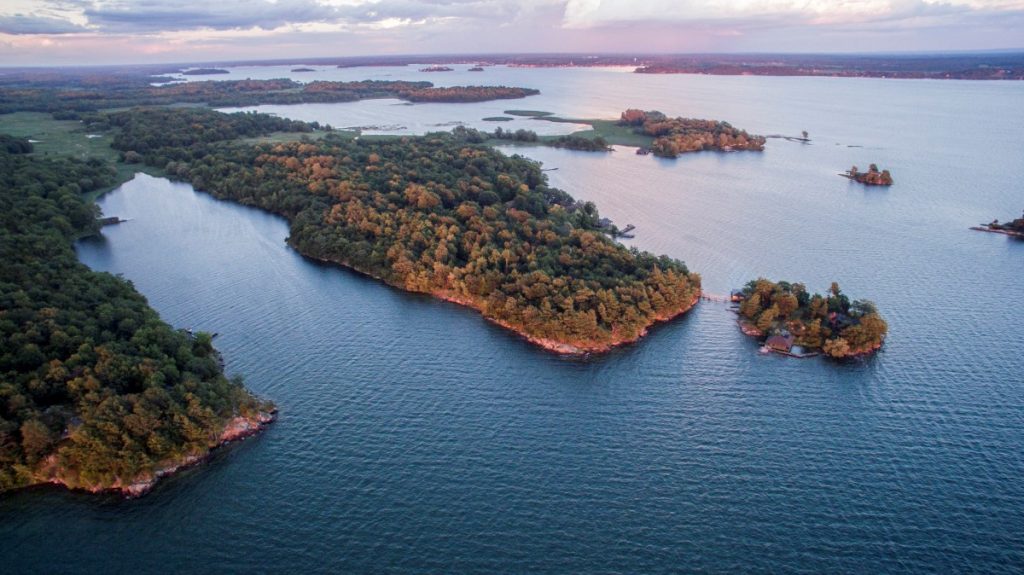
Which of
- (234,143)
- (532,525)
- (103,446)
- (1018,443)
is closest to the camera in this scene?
(532,525)

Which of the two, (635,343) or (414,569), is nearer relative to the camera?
(414,569)

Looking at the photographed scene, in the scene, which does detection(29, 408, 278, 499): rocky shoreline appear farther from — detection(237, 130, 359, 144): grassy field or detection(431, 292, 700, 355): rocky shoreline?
detection(237, 130, 359, 144): grassy field

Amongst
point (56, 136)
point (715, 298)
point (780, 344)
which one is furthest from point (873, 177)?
point (56, 136)

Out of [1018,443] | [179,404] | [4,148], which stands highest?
[4,148]

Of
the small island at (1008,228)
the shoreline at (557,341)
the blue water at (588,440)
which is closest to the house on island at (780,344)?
the blue water at (588,440)

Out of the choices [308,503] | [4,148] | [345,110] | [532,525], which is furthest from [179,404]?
[345,110]

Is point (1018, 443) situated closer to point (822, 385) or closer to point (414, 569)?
point (822, 385)
